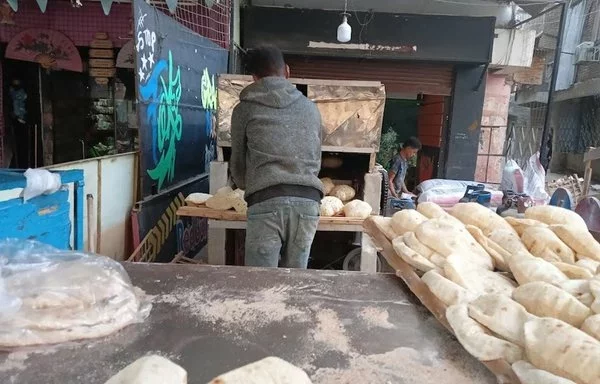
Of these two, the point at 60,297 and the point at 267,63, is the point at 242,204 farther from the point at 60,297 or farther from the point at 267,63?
the point at 60,297

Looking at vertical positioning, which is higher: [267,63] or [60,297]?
[267,63]

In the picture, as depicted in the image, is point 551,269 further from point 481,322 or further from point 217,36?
point 217,36

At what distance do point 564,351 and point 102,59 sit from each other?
731cm

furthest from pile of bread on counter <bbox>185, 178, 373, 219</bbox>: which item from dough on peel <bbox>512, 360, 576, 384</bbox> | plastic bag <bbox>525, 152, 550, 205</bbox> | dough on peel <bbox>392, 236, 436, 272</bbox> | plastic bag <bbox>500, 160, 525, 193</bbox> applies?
plastic bag <bbox>525, 152, 550, 205</bbox>

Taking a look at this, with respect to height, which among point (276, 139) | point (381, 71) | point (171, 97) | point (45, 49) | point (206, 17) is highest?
point (206, 17)

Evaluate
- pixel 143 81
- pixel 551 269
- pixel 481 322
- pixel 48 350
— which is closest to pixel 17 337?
pixel 48 350

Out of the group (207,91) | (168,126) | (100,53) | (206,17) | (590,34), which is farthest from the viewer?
(590,34)

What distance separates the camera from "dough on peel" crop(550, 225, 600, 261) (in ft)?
5.20

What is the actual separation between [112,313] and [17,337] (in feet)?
0.83

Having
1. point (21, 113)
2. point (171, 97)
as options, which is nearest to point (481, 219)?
point (171, 97)

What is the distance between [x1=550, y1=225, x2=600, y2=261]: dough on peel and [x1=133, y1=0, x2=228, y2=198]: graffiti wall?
324 cm

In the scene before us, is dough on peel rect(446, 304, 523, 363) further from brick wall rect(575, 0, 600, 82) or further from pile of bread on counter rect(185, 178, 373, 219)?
brick wall rect(575, 0, 600, 82)

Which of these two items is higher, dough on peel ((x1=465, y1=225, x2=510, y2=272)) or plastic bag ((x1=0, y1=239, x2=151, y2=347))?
dough on peel ((x1=465, y1=225, x2=510, y2=272))

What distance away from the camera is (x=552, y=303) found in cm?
121
